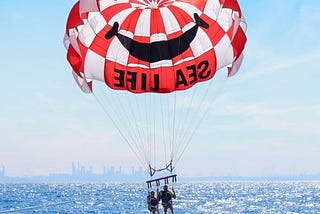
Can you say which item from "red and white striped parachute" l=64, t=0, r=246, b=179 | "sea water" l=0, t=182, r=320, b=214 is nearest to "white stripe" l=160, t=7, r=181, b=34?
"red and white striped parachute" l=64, t=0, r=246, b=179

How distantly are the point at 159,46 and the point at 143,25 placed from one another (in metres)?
0.81

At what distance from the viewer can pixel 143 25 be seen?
668 inches

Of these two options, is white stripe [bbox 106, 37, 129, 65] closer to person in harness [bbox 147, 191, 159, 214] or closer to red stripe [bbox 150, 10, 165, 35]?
red stripe [bbox 150, 10, 165, 35]

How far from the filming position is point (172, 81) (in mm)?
17031

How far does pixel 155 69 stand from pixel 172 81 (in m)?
0.64

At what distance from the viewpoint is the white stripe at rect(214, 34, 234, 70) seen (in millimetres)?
16906

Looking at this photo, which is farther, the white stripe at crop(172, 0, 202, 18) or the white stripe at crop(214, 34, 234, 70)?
the white stripe at crop(214, 34, 234, 70)

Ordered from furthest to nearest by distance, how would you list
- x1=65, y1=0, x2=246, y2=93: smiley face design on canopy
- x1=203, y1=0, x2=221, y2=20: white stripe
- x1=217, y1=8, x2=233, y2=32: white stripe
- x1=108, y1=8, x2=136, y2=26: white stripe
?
x1=217, y1=8, x2=233, y2=32: white stripe < x1=65, y1=0, x2=246, y2=93: smiley face design on canopy < x1=108, y1=8, x2=136, y2=26: white stripe < x1=203, y1=0, x2=221, y2=20: white stripe

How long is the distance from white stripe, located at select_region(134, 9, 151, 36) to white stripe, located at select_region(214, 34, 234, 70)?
219cm

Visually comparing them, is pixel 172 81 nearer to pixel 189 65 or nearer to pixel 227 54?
pixel 189 65

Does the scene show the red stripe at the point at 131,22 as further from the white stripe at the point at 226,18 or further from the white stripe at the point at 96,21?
the white stripe at the point at 226,18

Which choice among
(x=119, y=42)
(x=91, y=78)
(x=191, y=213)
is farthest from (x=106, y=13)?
(x=191, y=213)

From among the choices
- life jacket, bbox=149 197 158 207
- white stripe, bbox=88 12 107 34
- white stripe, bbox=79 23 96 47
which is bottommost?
life jacket, bbox=149 197 158 207

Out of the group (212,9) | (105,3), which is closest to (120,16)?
(105,3)
